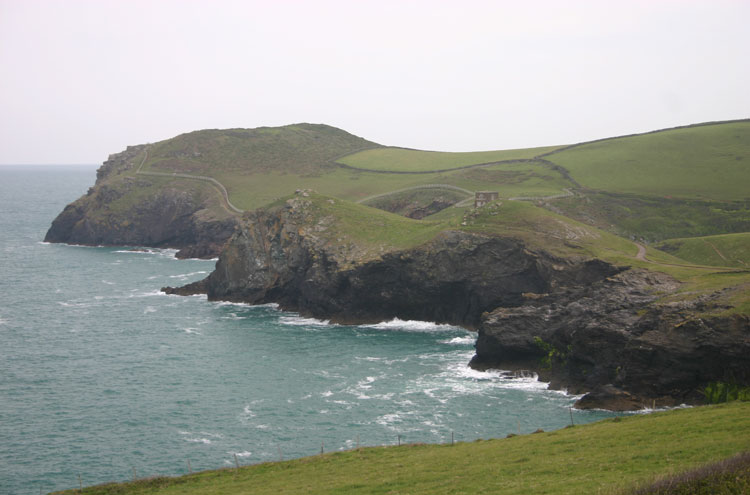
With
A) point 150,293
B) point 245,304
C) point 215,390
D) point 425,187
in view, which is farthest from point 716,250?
point 150,293

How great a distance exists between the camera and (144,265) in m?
141

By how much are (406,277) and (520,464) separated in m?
59.8

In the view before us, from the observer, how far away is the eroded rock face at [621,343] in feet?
184

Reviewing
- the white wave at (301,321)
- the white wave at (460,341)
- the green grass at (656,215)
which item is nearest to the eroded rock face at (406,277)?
the white wave at (301,321)

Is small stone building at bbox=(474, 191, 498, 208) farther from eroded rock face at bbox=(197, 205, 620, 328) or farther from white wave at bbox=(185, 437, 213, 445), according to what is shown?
white wave at bbox=(185, 437, 213, 445)

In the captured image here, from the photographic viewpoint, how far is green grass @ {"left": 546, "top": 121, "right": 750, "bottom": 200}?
441 ft

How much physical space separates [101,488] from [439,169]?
14821 cm

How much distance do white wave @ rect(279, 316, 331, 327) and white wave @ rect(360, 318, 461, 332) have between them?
610 cm

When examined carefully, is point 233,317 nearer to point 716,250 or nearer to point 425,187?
point 716,250

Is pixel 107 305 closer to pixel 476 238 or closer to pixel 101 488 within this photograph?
pixel 476 238

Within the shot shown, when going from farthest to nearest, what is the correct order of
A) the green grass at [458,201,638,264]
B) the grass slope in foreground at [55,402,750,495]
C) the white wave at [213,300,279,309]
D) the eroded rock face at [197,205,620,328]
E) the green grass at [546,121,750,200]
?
the green grass at [546,121,750,200] → the white wave at [213,300,279,309] → the eroded rock face at [197,205,620,328] → the green grass at [458,201,638,264] → the grass slope in foreground at [55,402,750,495]

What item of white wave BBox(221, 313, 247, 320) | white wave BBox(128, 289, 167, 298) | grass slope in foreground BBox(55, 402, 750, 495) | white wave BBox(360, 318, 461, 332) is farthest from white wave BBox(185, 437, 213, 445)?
white wave BBox(128, 289, 167, 298)

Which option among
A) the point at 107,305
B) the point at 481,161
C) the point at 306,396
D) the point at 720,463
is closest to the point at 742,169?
the point at 481,161

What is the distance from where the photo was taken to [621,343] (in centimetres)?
6178
